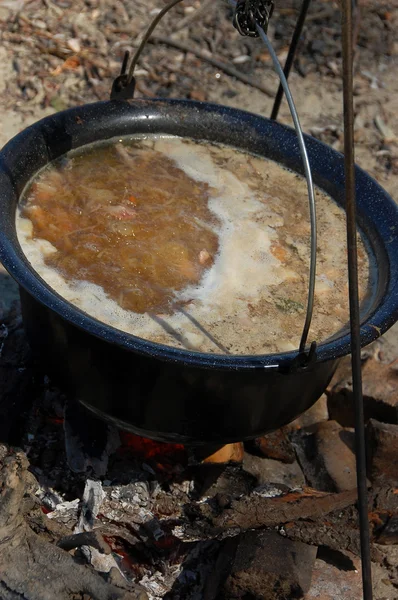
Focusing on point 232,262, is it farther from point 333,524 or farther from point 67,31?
point 67,31

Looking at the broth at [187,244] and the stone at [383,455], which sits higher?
the broth at [187,244]

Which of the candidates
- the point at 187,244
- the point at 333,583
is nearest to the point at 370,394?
the point at 333,583

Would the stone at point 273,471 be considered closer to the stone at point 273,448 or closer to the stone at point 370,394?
the stone at point 273,448

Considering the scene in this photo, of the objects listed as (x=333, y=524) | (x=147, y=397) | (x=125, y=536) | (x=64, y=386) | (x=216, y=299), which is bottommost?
(x=125, y=536)

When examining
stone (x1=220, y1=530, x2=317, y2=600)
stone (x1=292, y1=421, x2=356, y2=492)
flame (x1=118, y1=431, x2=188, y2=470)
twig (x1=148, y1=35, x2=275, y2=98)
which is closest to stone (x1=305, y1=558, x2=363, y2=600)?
stone (x1=220, y1=530, x2=317, y2=600)

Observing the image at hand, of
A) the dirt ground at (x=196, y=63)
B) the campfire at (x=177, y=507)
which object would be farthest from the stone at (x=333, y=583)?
the dirt ground at (x=196, y=63)

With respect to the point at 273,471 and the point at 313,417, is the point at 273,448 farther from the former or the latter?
the point at 313,417

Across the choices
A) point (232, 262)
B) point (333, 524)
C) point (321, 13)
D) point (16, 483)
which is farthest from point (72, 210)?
point (321, 13)
